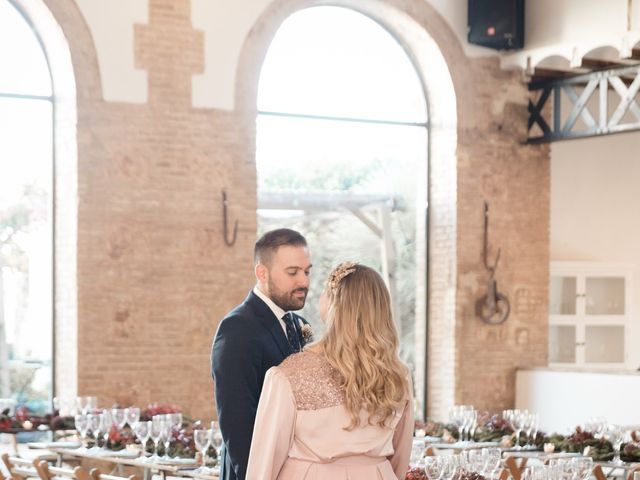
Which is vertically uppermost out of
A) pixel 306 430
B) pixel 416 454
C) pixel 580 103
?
pixel 580 103

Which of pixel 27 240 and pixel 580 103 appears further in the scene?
pixel 580 103

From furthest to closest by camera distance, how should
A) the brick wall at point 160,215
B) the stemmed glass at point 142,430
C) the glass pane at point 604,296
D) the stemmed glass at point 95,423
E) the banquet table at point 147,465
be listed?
1. the glass pane at point 604,296
2. the brick wall at point 160,215
3. the stemmed glass at point 95,423
4. the stemmed glass at point 142,430
5. the banquet table at point 147,465

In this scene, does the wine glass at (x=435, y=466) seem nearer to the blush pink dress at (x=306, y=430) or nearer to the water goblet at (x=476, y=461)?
the water goblet at (x=476, y=461)

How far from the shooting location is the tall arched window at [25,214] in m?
10.2

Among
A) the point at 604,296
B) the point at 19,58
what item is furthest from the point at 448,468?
the point at 604,296

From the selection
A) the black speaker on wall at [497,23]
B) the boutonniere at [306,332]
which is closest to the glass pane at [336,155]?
the black speaker on wall at [497,23]

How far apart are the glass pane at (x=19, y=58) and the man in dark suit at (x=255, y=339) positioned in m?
6.38

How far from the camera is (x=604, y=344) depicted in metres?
13.1

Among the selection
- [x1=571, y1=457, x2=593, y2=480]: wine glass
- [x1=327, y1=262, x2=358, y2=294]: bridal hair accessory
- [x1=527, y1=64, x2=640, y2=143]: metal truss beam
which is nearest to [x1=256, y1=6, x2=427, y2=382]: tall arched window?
[x1=527, y1=64, x2=640, y2=143]: metal truss beam

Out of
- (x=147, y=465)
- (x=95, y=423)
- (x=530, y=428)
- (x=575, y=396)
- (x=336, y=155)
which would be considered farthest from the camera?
(x=336, y=155)

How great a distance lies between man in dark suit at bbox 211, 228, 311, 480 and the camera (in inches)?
164

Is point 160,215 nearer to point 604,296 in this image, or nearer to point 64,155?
point 64,155

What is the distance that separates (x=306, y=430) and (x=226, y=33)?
734 cm

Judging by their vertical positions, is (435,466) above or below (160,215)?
below
